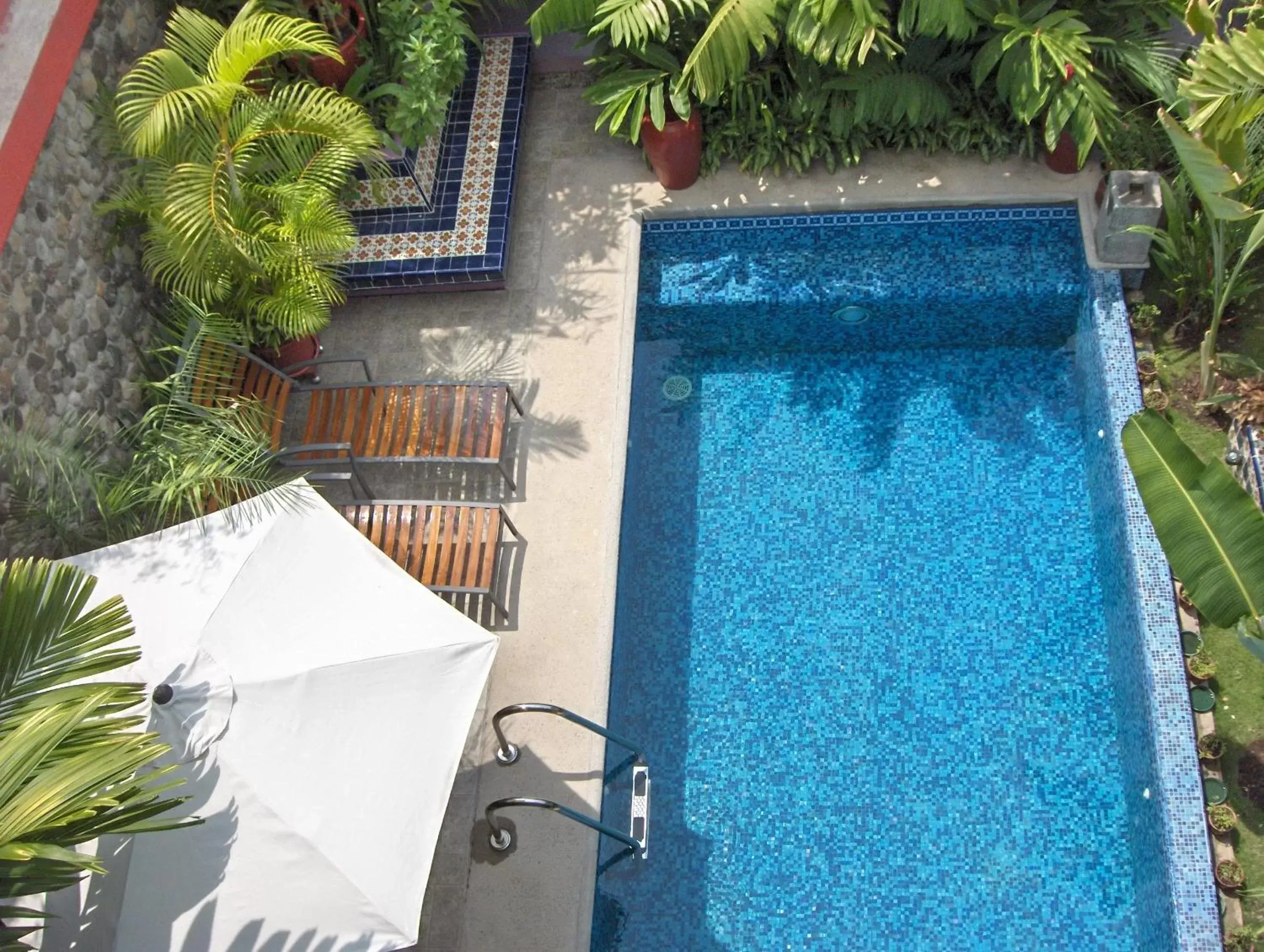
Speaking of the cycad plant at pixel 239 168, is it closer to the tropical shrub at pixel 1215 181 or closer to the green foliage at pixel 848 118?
the green foliage at pixel 848 118

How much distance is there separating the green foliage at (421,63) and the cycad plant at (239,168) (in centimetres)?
80

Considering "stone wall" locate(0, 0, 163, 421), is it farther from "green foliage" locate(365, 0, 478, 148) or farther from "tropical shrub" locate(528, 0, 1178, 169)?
"tropical shrub" locate(528, 0, 1178, 169)

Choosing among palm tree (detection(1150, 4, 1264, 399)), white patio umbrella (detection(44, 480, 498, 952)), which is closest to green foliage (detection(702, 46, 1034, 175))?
palm tree (detection(1150, 4, 1264, 399))

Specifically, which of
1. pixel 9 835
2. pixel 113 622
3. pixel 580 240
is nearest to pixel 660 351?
pixel 580 240

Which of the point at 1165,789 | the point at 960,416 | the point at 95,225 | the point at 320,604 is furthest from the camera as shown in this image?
the point at 960,416

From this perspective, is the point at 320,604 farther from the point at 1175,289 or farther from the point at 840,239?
the point at 1175,289

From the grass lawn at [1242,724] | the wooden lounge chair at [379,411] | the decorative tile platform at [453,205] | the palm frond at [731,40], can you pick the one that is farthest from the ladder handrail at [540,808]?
the palm frond at [731,40]

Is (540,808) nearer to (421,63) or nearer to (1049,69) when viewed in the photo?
(421,63)

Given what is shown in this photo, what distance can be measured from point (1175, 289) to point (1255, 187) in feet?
2.71

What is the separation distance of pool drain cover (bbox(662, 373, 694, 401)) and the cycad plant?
2284 mm

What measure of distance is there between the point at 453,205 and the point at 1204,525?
5.38m

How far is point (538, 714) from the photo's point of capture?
6.29 metres

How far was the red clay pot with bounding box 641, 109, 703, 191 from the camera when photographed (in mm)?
7523

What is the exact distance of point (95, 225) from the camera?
678 centimetres
